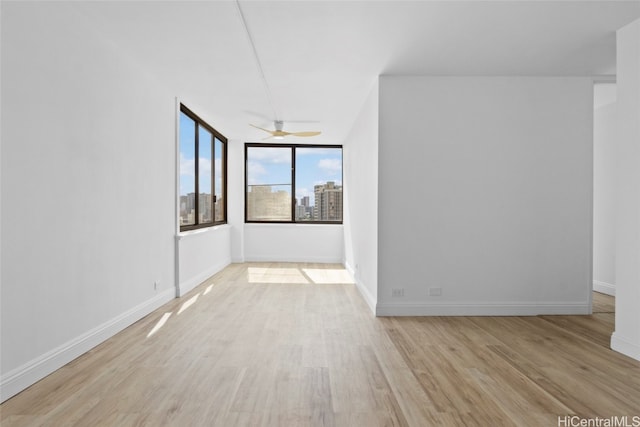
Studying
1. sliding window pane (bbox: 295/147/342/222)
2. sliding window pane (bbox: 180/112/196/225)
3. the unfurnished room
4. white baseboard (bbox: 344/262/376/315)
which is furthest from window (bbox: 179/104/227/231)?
white baseboard (bbox: 344/262/376/315)

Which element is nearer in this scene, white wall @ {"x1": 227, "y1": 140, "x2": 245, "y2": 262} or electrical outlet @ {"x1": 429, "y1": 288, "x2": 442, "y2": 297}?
electrical outlet @ {"x1": 429, "y1": 288, "x2": 442, "y2": 297}

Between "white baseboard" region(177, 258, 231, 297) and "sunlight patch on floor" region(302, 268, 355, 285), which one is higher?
"white baseboard" region(177, 258, 231, 297)

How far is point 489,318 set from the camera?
408 centimetres

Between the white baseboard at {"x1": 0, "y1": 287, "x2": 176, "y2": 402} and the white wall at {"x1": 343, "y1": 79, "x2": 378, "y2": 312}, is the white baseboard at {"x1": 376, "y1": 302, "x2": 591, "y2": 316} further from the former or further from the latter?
the white baseboard at {"x1": 0, "y1": 287, "x2": 176, "y2": 402}

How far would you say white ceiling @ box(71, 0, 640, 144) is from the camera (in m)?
2.83

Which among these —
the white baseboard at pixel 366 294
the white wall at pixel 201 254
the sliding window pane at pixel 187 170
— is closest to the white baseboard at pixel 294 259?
the white wall at pixel 201 254

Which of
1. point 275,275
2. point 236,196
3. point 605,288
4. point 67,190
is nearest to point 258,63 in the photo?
point 67,190

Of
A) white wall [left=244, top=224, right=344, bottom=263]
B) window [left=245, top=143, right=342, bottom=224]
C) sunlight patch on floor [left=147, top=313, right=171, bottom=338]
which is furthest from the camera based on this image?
window [left=245, top=143, right=342, bottom=224]

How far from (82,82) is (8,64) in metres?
0.70

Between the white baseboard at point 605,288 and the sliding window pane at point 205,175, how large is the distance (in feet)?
19.1

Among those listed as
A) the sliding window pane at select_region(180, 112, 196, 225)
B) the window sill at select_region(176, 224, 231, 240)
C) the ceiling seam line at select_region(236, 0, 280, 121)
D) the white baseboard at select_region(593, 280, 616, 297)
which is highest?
the ceiling seam line at select_region(236, 0, 280, 121)

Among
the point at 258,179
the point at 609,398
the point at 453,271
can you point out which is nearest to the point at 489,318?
the point at 453,271

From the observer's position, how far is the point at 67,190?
2793 mm

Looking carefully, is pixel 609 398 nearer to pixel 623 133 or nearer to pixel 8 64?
pixel 623 133
